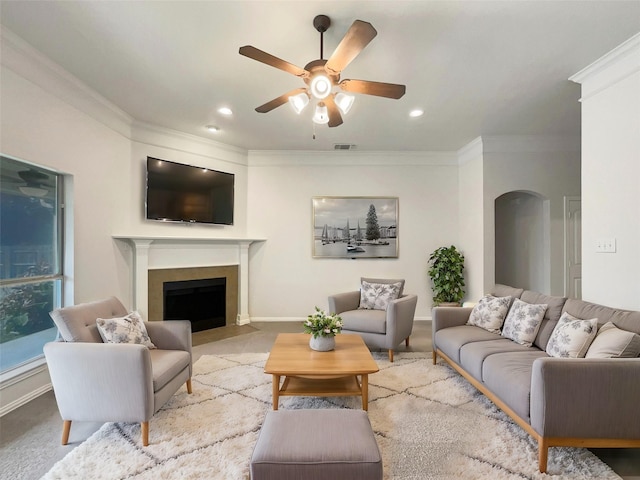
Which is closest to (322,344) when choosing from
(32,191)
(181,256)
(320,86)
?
(320,86)

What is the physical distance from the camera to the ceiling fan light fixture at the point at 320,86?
2.27 m

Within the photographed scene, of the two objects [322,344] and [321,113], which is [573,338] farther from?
[321,113]

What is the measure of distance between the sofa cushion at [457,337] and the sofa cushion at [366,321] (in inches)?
23.7

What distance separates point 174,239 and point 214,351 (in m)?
1.65

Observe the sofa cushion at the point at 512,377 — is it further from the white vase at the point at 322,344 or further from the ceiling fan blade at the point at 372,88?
the ceiling fan blade at the point at 372,88

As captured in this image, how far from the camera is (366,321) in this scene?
374 centimetres

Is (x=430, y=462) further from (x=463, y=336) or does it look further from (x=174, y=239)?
(x=174, y=239)

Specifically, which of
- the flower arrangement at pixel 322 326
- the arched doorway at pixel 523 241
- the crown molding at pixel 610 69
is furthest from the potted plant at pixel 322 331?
the arched doorway at pixel 523 241

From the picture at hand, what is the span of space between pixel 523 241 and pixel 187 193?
5409mm

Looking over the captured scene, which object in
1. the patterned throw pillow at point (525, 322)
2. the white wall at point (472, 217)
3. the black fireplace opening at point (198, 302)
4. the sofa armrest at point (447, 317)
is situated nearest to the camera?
the patterned throw pillow at point (525, 322)

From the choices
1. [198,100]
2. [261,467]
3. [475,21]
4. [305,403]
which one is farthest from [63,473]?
[475,21]

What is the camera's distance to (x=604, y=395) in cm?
179

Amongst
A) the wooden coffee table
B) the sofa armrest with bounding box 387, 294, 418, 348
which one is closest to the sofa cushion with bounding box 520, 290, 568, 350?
the sofa armrest with bounding box 387, 294, 418, 348

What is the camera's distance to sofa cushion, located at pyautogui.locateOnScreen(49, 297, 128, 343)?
2186mm
